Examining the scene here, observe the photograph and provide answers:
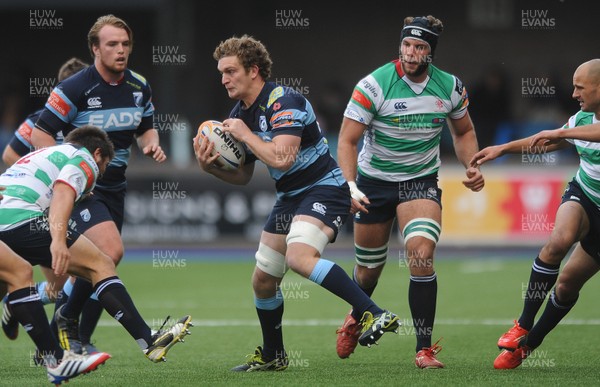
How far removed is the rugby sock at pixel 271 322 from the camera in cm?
758

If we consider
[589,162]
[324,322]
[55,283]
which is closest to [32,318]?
[55,283]

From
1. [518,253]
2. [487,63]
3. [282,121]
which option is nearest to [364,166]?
[282,121]

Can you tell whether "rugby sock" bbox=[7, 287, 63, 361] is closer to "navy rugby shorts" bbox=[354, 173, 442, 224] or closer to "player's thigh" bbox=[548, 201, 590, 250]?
"navy rugby shorts" bbox=[354, 173, 442, 224]

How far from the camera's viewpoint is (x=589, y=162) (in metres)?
7.49

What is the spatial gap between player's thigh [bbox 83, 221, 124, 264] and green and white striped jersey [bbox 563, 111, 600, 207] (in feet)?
11.2

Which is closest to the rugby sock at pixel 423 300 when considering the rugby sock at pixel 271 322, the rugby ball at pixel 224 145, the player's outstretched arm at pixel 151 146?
the rugby sock at pixel 271 322

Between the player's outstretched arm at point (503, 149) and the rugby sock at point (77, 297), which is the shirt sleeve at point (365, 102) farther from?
the rugby sock at point (77, 297)

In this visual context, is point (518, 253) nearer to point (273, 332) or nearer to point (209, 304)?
point (209, 304)

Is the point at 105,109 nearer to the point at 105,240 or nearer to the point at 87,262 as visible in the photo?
the point at 105,240

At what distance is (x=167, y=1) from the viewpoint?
72.0ft

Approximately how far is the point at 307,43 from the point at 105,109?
16812 millimetres

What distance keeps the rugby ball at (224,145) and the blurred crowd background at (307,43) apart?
14515mm

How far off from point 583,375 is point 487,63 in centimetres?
1769

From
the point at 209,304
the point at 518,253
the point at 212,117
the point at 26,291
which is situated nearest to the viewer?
the point at 26,291
